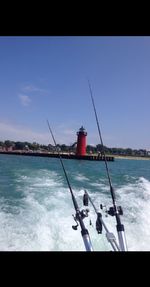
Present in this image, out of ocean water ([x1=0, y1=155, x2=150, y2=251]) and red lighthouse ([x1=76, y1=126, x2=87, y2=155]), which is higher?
red lighthouse ([x1=76, y1=126, x2=87, y2=155])

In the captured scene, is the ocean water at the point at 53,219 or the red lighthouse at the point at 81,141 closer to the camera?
the ocean water at the point at 53,219

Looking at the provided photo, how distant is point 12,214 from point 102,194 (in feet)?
13.2

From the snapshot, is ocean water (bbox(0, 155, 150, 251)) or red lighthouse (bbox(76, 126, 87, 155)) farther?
red lighthouse (bbox(76, 126, 87, 155))

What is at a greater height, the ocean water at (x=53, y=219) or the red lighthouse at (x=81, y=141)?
the red lighthouse at (x=81, y=141)

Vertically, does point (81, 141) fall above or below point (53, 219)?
above

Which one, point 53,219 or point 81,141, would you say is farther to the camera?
point 81,141
